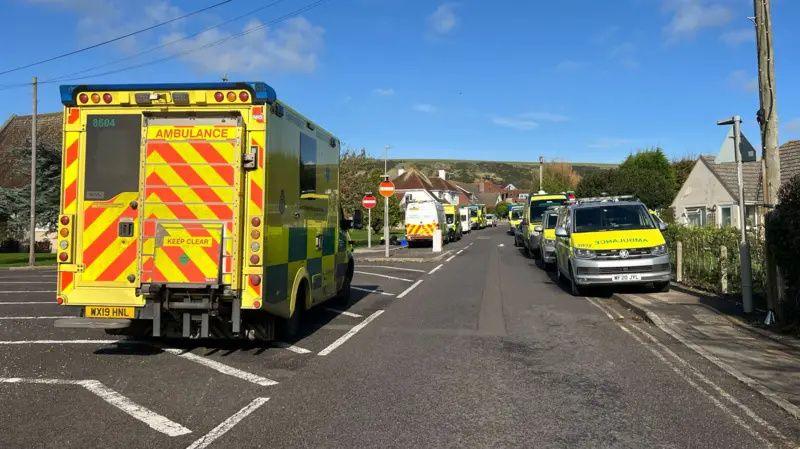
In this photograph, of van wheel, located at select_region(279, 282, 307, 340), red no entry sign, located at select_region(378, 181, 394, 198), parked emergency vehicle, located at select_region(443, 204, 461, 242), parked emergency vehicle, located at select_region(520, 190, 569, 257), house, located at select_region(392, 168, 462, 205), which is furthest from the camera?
house, located at select_region(392, 168, 462, 205)

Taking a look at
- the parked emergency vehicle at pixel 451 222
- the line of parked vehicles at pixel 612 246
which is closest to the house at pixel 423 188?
the parked emergency vehicle at pixel 451 222

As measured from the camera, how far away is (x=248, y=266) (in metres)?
7.13

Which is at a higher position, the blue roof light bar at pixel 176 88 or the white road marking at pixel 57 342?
the blue roof light bar at pixel 176 88

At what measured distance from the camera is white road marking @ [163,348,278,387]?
6398 millimetres

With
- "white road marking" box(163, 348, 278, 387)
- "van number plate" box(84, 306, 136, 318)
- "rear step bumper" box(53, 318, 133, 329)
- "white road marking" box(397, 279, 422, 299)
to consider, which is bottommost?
"white road marking" box(163, 348, 278, 387)

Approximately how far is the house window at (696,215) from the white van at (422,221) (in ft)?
49.6

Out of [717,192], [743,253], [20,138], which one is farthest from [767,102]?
[20,138]

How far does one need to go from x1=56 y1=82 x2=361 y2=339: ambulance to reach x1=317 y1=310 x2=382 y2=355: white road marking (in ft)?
3.53

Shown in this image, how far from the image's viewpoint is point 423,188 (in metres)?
90.9

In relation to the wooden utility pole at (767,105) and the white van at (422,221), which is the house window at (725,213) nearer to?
the white van at (422,221)

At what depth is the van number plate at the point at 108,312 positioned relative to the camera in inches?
285

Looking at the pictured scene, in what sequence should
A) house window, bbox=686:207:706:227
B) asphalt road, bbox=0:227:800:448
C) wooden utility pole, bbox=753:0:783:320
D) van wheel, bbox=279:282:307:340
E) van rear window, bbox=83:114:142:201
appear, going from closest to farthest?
asphalt road, bbox=0:227:800:448, van rear window, bbox=83:114:142:201, van wheel, bbox=279:282:307:340, wooden utility pole, bbox=753:0:783:320, house window, bbox=686:207:706:227

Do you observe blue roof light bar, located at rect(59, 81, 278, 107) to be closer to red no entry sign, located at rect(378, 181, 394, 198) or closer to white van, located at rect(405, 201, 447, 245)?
red no entry sign, located at rect(378, 181, 394, 198)

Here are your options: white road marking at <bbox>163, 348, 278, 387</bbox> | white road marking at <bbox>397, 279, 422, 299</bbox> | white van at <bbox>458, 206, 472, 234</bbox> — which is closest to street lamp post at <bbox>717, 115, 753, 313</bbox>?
white road marking at <bbox>397, 279, 422, 299</bbox>
